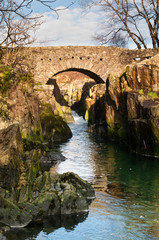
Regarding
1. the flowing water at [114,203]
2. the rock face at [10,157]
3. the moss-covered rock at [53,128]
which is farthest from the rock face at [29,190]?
the moss-covered rock at [53,128]

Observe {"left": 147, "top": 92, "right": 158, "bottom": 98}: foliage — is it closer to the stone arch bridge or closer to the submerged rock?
the submerged rock

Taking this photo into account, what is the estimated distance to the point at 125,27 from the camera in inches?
1117

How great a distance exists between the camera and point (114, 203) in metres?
7.47

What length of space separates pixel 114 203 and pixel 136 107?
725 centimetres

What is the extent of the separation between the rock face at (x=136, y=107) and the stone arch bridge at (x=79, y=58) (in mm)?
7203

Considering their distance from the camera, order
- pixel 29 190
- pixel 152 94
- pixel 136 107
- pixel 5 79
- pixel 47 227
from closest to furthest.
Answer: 1. pixel 47 227
2. pixel 29 190
3. pixel 5 79
4. pixel 136 107
5. pixel 152 94

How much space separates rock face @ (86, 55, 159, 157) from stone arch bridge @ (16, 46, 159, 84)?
23.6ft

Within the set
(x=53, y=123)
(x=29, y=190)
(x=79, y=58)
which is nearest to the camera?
(x=29, y=190)

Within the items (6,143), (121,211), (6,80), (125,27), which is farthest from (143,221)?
(125,27)

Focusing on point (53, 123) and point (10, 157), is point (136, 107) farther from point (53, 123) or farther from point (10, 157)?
point (10, 157)

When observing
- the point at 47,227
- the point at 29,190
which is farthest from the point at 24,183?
the point at 47,227

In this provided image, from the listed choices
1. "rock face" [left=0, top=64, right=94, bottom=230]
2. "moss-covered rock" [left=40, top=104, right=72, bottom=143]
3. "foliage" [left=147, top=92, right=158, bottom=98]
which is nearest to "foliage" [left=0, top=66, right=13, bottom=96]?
"rock face" [left=0, top=64, right=94, bottom=230]

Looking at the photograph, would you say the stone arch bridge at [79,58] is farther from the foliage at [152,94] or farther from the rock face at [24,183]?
the rock face at [24,183]

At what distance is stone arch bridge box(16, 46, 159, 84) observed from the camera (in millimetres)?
24844
